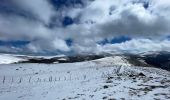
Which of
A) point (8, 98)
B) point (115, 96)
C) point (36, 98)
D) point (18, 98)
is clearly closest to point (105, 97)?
point (115, 96)

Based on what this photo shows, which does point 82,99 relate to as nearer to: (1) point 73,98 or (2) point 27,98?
(1) point 73,98

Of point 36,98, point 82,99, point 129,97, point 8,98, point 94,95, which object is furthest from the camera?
point 8,98

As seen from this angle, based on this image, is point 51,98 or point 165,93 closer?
point 165,93

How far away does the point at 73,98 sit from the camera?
27188 millimetres

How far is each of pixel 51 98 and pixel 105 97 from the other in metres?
7.81

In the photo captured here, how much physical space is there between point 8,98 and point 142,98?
67.3ft

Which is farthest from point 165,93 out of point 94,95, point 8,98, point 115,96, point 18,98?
point 8,98

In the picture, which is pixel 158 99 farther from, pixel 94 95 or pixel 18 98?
pixel 18 98

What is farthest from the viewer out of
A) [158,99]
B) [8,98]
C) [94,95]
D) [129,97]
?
[8,98]

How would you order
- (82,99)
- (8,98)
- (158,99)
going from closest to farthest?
(158,99), (82,99), (8,98)

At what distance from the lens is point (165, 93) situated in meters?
24.8

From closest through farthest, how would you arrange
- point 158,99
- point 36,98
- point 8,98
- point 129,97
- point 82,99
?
point 158,99
point 129,97
point 82,99
point 36,98
point 8,98

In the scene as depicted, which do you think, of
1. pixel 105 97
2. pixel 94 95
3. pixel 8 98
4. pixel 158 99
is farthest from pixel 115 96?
pixel 8 98

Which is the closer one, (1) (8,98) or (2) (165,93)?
(2) (165,93)
